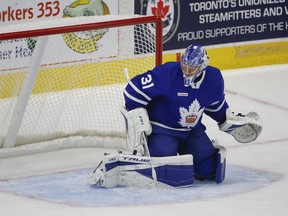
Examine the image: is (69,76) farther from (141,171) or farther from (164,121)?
(141,171)

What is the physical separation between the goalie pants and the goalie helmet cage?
2.98ft

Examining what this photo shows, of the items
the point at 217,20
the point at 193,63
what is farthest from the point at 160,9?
the point at 193,63

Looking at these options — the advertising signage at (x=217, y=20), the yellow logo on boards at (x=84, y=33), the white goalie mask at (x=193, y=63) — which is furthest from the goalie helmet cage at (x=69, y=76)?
the advertising signage at (x=217, y=20)

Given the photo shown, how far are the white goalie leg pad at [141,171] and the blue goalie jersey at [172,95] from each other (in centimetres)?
24

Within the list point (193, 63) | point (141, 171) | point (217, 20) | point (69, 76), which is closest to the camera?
point (193, 63)

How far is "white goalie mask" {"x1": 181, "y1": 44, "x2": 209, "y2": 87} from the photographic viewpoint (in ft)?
21.6

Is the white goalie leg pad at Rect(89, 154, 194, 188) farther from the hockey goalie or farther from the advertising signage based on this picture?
the advertising signage

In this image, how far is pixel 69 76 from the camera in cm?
788

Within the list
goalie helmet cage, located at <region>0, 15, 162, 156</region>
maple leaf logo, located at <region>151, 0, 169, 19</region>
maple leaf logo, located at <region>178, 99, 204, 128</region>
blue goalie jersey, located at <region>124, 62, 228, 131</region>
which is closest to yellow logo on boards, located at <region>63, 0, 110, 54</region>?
goalie helmet cage, located at <region>0, 15, 162, 156</region>

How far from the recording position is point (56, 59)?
7.95 metres

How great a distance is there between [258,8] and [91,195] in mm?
3632

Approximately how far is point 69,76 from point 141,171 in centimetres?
139

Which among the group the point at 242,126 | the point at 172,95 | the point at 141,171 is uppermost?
the point at 172,95

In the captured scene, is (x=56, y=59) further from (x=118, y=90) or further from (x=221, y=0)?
(x=221, y=0)
